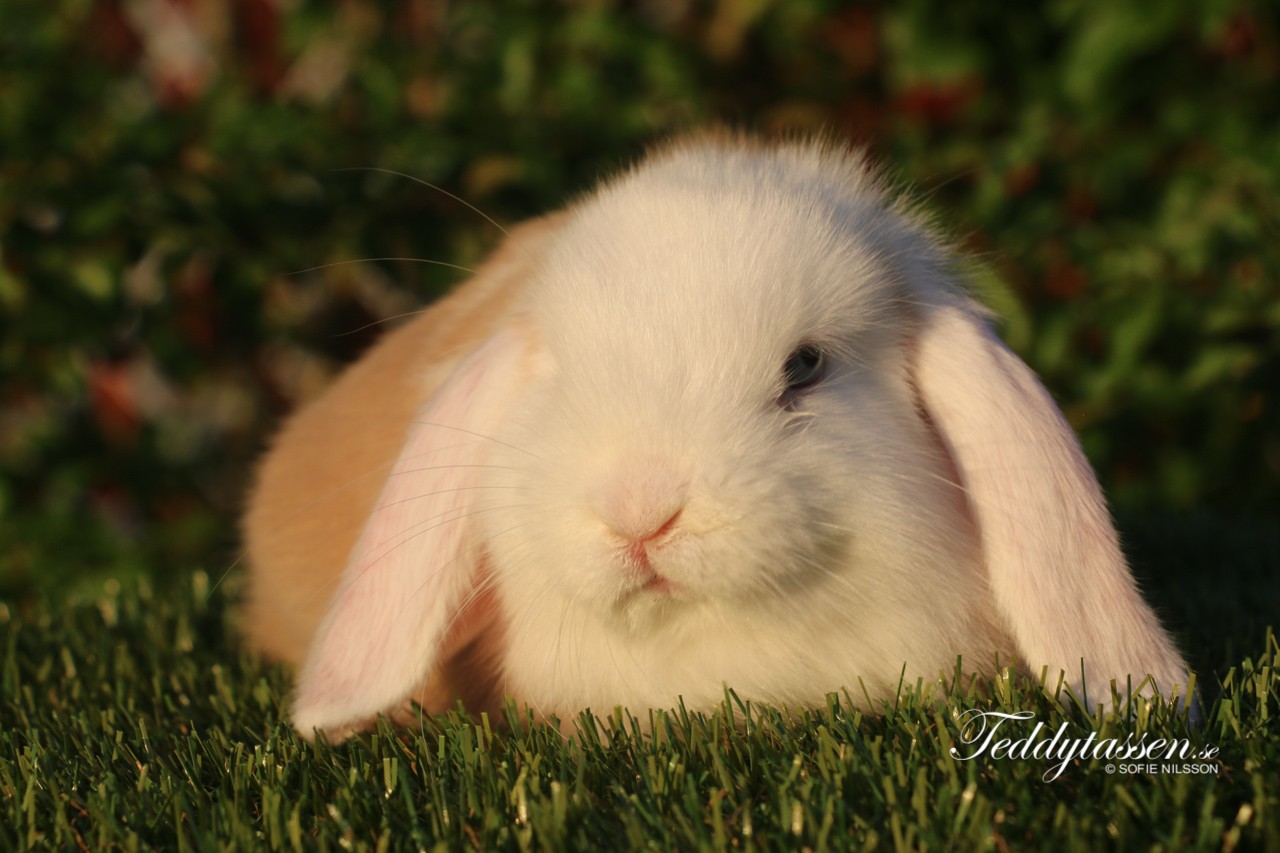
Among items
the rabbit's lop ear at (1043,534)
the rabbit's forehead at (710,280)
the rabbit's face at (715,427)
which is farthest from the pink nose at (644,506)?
the rabbit's lop ear at (1043,534)

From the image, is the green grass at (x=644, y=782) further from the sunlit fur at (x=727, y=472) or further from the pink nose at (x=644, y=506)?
the pink nose at (x=644, y=506)

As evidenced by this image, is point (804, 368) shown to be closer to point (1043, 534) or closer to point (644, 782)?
point (1043, 534)

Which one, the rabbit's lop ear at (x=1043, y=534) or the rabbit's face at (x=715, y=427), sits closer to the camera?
the rabbit's face at (x=715, y=427)

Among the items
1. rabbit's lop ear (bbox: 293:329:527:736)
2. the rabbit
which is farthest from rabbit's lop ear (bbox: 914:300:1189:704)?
rabbit's lop ear (bbox: 293:329:527:736)

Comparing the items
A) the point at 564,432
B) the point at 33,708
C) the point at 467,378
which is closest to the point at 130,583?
the point at 33,708

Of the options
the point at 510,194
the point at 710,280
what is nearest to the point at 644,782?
the point at 710,280

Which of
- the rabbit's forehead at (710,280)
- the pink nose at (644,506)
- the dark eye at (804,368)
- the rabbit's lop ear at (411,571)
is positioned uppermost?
the rabbit's forehead at (710,280)

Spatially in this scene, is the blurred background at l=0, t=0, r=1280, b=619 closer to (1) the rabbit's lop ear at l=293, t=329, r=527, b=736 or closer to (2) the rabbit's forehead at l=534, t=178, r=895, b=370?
(2) the rabbit's forehead at l=534, t=178, r=895, b=370
